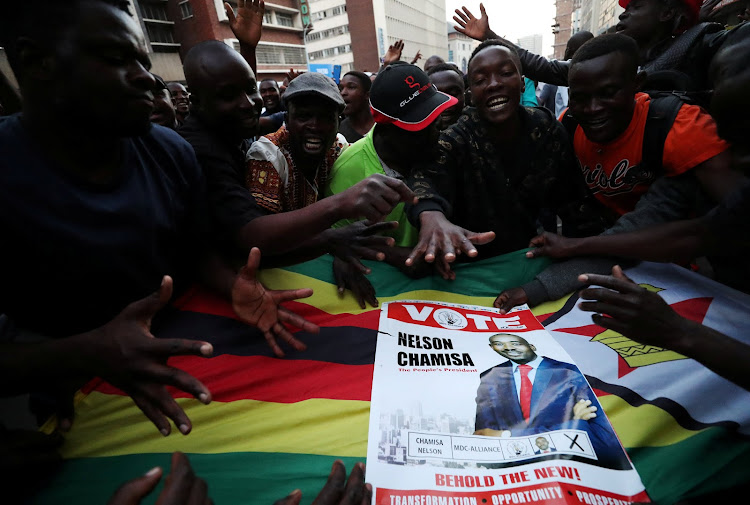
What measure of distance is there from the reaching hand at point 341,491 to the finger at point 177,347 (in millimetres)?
364

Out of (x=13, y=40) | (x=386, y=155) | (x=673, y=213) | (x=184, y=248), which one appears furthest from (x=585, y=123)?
(x=13, y=40)

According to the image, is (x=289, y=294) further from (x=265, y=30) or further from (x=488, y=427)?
(x=265, y=30)

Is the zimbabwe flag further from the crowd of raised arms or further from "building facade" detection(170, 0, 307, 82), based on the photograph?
"building facade" detection(170, 0, 307, 82)

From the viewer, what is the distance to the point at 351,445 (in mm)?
1027

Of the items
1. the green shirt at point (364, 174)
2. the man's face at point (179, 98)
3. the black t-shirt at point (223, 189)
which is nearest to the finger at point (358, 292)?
the green shirt at point (364, 174)

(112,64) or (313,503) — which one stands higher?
(112,64)

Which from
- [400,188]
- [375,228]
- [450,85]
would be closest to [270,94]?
[450,85]

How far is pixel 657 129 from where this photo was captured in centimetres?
165

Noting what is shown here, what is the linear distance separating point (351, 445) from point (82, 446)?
2.39 feet

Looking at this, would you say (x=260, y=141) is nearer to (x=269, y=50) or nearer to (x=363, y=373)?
(x=363, y=373)

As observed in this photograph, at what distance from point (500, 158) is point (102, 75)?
1.68m

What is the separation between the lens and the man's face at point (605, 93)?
168 cm

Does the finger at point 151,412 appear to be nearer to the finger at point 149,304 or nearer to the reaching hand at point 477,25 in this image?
the finger at point 149,304

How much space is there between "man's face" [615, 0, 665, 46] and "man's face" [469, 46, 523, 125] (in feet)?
3.57
